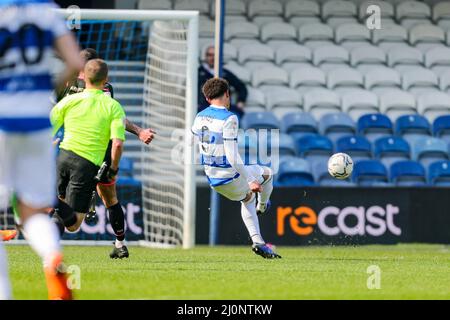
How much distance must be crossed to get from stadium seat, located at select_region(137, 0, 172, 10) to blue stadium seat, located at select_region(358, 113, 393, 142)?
3.75 metres

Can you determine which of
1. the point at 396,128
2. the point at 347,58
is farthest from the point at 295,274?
the point at 347,58

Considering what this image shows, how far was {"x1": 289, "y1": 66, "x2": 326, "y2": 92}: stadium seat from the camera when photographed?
17641 mm

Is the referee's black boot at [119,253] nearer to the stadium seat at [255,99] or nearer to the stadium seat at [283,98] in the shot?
the stadium seat at [255,99]

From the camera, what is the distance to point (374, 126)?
16.8 meters

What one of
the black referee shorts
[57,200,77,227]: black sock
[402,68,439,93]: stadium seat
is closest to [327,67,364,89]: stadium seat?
[402,68,439,93]: stadium seat

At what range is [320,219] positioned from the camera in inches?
540

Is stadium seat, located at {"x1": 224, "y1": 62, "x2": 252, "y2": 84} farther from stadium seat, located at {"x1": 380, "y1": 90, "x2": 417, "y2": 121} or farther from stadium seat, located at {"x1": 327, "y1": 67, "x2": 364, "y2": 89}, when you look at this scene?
stadium seat, located at {"x1": 380, "y1": 90, "x2": 417, "y2": 121}

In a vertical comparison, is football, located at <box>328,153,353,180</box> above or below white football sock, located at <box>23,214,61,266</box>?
above

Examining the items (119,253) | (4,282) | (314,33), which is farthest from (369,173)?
(4,282)

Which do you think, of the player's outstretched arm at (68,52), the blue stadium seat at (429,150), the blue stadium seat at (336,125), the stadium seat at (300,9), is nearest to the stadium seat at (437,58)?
the stadium seat at (300,9)

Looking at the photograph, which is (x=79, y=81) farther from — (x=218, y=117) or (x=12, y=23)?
(x=12, y=23)

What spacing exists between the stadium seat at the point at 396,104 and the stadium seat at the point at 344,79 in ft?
1.70

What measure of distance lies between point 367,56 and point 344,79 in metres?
0.83

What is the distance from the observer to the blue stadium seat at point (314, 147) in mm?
16078
